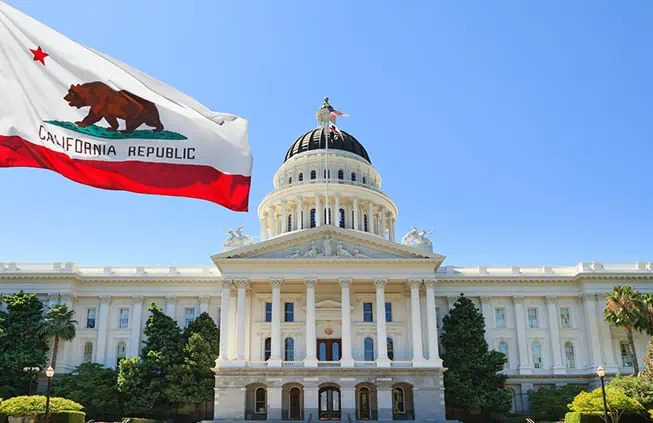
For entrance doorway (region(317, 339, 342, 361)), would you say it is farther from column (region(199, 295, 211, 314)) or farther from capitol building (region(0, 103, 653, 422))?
column (region(199, 295, 211, 314))

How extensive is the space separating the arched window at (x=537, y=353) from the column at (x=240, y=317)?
2995cm

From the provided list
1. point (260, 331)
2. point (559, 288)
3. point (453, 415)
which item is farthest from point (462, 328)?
point (260, 331)

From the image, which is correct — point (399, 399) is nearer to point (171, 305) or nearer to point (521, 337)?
point (521, 337)

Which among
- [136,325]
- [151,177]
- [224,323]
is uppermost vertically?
[136,325]

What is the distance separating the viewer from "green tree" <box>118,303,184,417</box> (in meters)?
57.4

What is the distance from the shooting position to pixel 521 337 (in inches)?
2625

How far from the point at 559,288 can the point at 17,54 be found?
6635cm

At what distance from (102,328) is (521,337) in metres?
42.4

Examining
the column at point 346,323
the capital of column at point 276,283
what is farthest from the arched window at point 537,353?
the capital of column at point 276,283

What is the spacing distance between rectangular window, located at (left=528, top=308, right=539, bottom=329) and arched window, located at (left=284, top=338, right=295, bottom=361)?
24.8m

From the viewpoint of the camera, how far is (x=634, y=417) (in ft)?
149

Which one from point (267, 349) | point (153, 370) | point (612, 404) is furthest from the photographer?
point (267, 349)

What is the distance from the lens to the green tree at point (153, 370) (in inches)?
2260

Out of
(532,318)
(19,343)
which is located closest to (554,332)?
(532,318)
